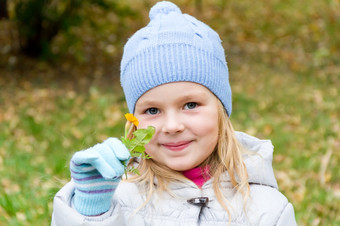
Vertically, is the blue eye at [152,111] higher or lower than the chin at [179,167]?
higher

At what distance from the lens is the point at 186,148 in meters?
2.10

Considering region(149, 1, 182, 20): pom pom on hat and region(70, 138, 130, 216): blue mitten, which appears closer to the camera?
region(70, 138, 130, 216): blue mitten

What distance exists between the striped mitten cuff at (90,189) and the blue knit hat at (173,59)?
463 millimetres

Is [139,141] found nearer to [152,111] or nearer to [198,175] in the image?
[152,111]

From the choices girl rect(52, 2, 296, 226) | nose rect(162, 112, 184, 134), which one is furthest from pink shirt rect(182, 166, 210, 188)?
nose rect(162, 112, 184, 134)

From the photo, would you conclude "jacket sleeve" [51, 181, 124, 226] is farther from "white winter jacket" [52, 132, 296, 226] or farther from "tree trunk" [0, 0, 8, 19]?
"tree trunk" [0, 0, 8, 19]

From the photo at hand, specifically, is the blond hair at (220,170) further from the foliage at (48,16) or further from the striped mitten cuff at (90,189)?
the foliage at (48,16)

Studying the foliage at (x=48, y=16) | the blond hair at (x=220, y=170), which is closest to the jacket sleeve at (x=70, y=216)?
the blond hair at (x=220, y=170)

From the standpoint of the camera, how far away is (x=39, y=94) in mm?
6246

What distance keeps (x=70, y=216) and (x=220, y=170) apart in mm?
692

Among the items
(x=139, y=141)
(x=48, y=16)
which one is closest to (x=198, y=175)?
(x=139, y=141)

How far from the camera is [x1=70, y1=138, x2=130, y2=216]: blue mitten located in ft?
5.50

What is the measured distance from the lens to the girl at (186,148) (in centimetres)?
208

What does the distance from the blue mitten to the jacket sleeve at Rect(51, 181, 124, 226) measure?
2 cm
